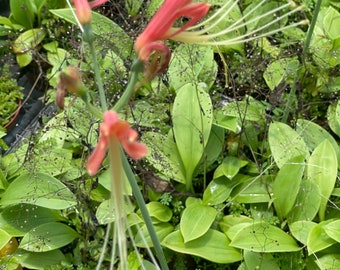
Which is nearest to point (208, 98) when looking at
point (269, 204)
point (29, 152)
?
point (269, 204)

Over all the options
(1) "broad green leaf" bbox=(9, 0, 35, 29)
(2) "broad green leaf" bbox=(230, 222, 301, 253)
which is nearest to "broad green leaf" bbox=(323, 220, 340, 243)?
(2) "broad green leaf" bbox=(230, 222, 301, 253)

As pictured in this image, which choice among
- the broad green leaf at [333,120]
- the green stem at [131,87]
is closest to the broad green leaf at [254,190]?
the broad green leaf at [333,120]

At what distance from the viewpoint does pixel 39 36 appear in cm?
322

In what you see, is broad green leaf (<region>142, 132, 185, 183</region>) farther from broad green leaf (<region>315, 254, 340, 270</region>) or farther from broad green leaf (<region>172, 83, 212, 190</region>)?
broad green leaf (<region>315, 254, 340, 270</region>)

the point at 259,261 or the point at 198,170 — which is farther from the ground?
the point at 198,170

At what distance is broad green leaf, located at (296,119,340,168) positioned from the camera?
2400mm

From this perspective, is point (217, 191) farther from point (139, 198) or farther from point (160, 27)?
point (160, 27)

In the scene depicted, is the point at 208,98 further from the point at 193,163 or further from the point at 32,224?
the point at 32,224

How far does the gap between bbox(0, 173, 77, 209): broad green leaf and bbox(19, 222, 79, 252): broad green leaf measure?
120mm

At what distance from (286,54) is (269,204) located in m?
0.78

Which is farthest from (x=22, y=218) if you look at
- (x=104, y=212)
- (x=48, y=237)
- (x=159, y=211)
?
(x=159, y=211)

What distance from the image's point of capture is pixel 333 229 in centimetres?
197

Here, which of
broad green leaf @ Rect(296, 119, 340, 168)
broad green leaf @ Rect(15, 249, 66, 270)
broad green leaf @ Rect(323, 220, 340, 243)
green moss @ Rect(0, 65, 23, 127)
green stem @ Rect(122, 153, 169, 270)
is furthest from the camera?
green moss @ Rect(0, 65, 23, 127)

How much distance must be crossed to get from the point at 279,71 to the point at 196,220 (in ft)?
2.73
